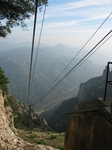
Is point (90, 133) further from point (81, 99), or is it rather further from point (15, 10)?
point (81, 99)

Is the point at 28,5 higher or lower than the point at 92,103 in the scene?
higher

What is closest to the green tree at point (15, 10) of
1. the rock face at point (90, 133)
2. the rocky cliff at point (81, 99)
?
the rock face at point (90, 133)

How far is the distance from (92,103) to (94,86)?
9418 cm

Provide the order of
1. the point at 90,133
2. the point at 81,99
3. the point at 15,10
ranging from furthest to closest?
the point at 81,99 → the point at 15,10 → the point at 90,133

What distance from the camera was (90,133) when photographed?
4824 mm

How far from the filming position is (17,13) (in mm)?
12102

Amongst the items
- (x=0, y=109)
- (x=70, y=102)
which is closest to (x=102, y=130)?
(x=0, y=109)

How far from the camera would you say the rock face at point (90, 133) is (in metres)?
4.10

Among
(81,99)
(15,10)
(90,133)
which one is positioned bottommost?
(90,133)

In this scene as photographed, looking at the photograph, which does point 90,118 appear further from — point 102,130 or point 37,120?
point 37,120

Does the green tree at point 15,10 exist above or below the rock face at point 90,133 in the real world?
above

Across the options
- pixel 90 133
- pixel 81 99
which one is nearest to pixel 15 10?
pixel 90 133

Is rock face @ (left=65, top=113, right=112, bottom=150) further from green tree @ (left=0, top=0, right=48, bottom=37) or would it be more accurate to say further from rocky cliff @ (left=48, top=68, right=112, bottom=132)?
rocky cliff @ (left=48, top=68, right=112, bottom=132)

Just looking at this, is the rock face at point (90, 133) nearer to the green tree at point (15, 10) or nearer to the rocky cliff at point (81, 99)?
the green tree at point (15, 10)
